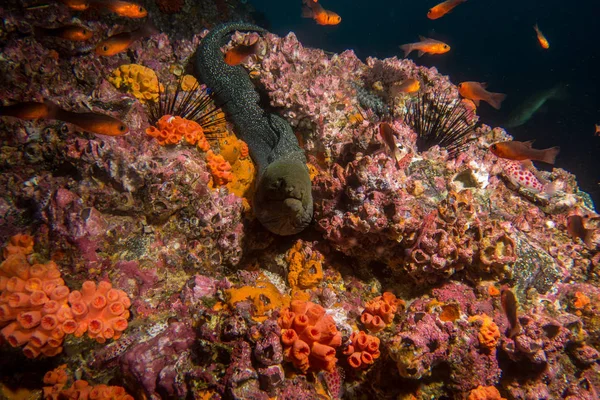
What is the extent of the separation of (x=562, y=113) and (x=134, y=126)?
1691 cm


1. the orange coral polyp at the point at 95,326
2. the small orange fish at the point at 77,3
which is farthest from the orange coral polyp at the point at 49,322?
the small orange fish at the point at 77,3

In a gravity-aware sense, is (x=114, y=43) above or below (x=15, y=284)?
above

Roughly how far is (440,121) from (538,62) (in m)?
16.0

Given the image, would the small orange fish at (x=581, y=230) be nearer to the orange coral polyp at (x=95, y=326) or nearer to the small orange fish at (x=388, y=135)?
the small orange fish at (x=388, y=135)

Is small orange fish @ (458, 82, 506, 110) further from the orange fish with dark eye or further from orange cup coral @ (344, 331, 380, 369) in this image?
orange cup coral @ (344, 331, 380, 369)

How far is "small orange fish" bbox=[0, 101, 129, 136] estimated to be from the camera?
2.51m

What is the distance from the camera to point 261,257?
389 cm

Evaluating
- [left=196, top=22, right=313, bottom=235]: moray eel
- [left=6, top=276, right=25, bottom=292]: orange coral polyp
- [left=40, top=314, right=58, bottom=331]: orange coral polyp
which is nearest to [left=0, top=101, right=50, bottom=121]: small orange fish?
[left=6, top=276, right=25, bottom=292]: orange coral polyp

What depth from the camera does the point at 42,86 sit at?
3.65 meters

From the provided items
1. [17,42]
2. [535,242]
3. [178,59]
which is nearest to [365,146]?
[535,242]

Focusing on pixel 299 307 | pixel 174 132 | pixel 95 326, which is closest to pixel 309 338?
pixel 299 307

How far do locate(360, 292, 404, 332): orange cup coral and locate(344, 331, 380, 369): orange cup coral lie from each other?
0.18m

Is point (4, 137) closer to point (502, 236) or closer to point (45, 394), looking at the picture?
point (45, 394)

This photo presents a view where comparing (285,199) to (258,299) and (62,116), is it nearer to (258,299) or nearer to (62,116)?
(258,299)
